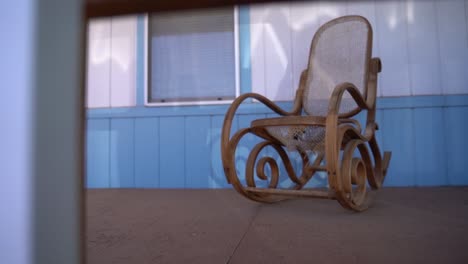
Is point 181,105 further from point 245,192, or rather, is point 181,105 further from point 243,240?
point 243,240

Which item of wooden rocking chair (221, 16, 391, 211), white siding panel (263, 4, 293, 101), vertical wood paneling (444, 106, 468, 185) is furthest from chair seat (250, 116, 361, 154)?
vertical wood paneling (444, 106, 468, 185)

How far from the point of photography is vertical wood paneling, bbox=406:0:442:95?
2076 mm

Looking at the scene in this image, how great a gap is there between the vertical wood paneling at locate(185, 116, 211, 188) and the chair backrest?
78 centimetres

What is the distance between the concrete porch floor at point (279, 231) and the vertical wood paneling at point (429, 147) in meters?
0.25

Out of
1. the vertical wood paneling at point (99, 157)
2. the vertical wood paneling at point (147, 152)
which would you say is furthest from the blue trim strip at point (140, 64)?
the vertical wood paneling at point (99, 157)

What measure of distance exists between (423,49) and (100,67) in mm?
2398

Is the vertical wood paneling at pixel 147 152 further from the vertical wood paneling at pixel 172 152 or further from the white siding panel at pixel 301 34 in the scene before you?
the white siding panel at pixel 301 34

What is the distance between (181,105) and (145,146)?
1.38 ft

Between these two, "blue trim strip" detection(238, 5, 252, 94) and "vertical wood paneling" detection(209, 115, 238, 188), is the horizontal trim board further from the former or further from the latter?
"blue trim strip" detection(238, 5, 252, 94)

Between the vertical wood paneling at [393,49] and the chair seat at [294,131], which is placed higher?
the vertical wood paneling at [393,49]

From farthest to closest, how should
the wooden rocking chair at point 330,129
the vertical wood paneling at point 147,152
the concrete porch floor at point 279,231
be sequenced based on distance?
1. the vertical wood paneling at point 147,152
2. the wooden rocking chair at point 330,129
3. the concrete porch floor at point 279,231

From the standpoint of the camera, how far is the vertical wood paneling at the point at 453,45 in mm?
2053

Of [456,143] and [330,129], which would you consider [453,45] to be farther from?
[330,129]

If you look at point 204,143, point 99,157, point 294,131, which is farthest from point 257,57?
point 99,157
